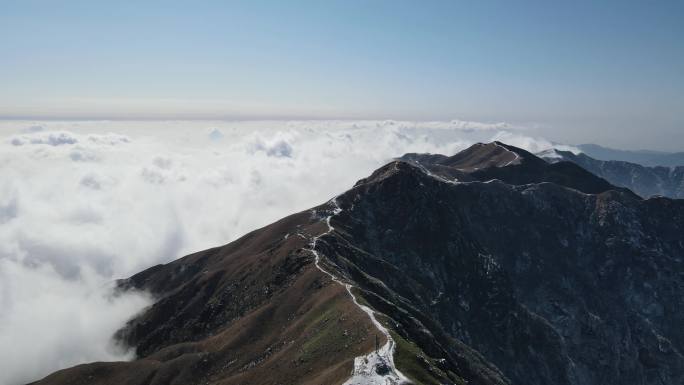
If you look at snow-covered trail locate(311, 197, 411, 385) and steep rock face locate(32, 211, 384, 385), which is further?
steep rock face locate(32, 211, 384, 385)

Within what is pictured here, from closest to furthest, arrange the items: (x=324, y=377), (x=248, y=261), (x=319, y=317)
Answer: (x=324, y=377) < (x=319, y=317) < (x=248, y=261)

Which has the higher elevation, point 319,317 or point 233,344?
point 319,317

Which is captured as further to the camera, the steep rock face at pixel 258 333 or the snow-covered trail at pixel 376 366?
the steep rock face at pixel 258 333

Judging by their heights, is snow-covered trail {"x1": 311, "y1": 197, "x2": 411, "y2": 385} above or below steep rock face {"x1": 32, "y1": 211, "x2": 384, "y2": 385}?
above

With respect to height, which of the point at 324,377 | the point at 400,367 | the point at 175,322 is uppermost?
the point at 400,367

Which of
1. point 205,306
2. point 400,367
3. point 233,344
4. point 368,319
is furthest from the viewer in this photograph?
point 205,306

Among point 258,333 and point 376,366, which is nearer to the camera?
point 376,366


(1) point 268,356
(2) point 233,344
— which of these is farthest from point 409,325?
(2) point 233,344

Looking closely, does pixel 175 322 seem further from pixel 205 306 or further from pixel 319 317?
pixel 319 317

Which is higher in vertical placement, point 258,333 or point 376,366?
point 376,366

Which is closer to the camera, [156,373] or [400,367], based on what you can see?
[400,367]

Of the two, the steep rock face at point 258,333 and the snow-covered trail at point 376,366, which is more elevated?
the snow-covered trail at point 376,366
